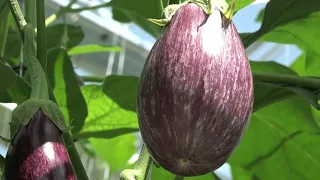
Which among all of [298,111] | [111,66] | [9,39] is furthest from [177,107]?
[111,66]

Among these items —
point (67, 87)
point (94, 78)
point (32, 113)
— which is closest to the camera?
point (32, 113)

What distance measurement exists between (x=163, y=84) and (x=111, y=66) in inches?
62.4

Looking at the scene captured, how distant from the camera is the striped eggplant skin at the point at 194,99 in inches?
15.5

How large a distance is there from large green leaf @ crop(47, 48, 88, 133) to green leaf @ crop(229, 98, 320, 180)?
0.58 feet

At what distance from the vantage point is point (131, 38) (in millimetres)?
2088

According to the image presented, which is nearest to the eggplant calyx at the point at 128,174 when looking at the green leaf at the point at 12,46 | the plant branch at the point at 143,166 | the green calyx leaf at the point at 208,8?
the plant branch at the point at 143,166

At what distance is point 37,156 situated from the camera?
18.2 inches

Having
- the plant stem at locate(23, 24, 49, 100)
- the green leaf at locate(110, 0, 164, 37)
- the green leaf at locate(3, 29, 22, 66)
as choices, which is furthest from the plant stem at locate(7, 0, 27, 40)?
the green leaf at locate(3, 29, 22, 66)

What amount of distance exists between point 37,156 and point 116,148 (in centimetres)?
77

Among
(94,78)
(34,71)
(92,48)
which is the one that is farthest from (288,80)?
(92,48)

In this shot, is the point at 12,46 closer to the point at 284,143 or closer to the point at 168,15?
the point at 284,143

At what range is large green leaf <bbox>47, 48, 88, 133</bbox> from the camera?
697 millimetres

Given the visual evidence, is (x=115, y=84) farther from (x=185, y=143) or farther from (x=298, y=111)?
(x=185, y=143)

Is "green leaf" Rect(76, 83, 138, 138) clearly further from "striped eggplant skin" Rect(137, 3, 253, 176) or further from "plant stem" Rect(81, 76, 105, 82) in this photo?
"striped eggplant skin" Rect(137, 3, 253, 176)
